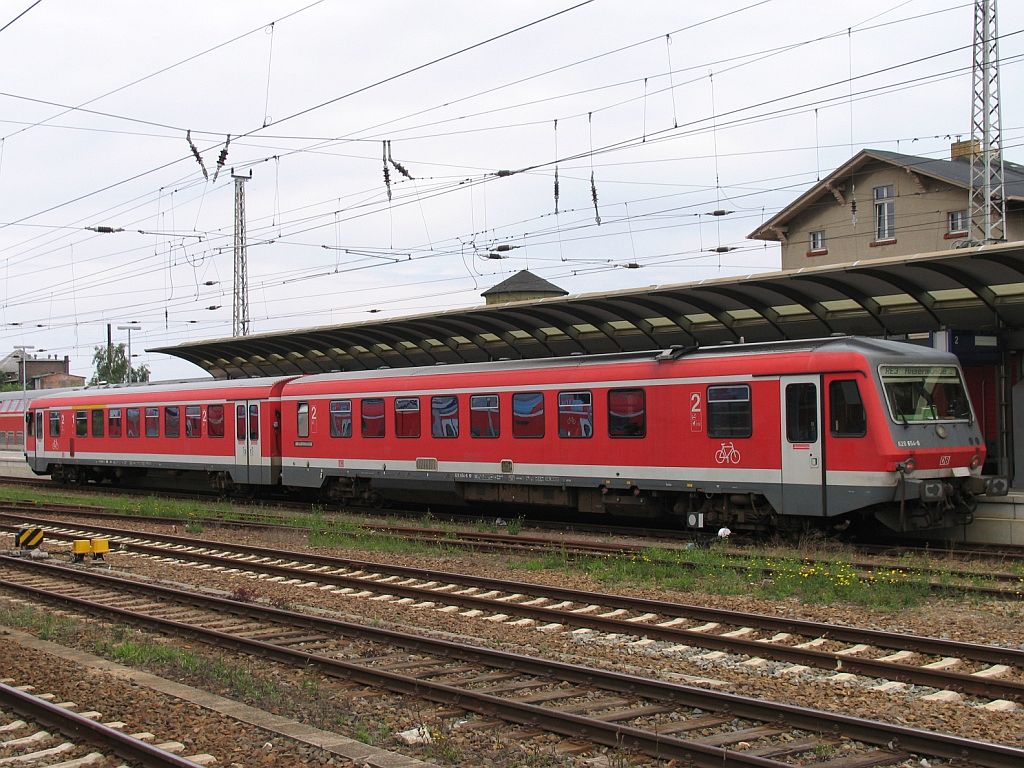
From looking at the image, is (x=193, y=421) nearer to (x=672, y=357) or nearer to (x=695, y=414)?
(x=672, y=357)

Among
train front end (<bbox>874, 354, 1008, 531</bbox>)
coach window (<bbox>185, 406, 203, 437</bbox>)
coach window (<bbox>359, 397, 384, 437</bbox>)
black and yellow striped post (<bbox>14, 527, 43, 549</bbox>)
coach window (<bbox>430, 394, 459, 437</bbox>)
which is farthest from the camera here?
coach window (<bbox>185, 406, 203, 437</bbox>)

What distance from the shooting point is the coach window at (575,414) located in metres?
18.2

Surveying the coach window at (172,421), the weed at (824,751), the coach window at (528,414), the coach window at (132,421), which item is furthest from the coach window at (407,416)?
the weed at (824,751)

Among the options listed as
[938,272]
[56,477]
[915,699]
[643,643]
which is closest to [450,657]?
[643,643]

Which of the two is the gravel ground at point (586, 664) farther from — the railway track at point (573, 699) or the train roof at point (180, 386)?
the train roof at point (180, 386)

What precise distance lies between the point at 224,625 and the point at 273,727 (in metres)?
4.22

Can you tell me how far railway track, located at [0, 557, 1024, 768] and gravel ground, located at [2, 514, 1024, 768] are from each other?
0.23 m

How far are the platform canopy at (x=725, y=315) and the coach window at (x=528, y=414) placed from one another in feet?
8.34

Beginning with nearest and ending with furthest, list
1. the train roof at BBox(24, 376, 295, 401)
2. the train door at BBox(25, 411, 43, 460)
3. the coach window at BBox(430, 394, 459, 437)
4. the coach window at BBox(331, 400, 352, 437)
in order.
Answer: the coach window at BBox(430, 394, 459, 437)
the coach window at BBox(331, 400, 352, 437)
the train roof at BBox(24, 376, 295, 401)
the train door at BBox(25, 411, 43, 460)

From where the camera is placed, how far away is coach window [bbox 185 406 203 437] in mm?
27094

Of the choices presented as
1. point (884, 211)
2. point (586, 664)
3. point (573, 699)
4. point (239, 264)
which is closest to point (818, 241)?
point (884, 211)

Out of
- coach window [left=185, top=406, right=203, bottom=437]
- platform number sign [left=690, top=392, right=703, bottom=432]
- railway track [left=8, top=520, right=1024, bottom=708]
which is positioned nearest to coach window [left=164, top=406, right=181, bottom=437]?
coach window [left=185, top=406, right=203, bottom=437]

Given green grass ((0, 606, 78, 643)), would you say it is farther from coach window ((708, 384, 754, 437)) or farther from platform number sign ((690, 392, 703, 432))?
coach window ((708, 384, 754, 437))

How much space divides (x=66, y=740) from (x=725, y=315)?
15340mm
